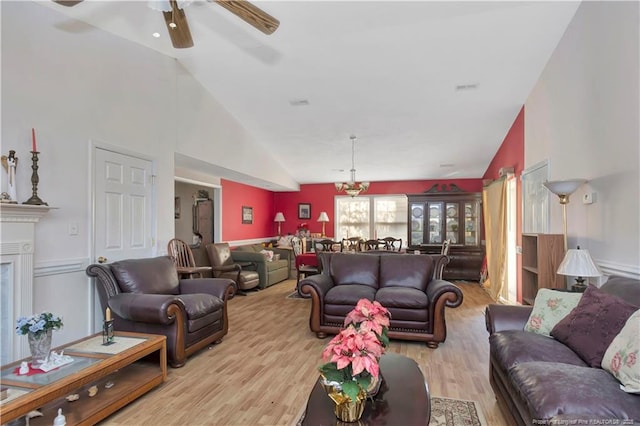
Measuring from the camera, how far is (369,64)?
413 centimetres

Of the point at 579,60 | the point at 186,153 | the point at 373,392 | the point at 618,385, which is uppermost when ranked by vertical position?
the point at 579,60

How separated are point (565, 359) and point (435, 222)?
5.96m

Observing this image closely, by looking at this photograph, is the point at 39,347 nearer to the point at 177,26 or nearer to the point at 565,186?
the point at 177,26

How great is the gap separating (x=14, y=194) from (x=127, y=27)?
1.95 metres


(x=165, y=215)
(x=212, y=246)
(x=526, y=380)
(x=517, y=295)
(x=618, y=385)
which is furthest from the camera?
(x=212, y=246)

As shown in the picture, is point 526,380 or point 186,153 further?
point 186,153

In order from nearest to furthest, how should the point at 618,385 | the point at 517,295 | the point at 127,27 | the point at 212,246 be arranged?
the point at 618,385 → the point at 127,27 → the point at 517,295 → the point at 212,246

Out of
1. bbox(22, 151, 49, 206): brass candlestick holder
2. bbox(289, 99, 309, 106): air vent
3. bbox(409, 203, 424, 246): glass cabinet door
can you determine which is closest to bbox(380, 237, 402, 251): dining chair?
bbox(409, 203, 424, 246): glass cabinet door

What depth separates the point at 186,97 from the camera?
452 cm

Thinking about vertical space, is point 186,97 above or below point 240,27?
below

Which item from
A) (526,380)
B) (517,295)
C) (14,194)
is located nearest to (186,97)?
(14,194)

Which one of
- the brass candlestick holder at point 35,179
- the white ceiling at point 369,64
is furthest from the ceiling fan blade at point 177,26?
the brass candlestick holder at point 35,179

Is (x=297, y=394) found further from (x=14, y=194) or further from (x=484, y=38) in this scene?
(x=484, y=38)

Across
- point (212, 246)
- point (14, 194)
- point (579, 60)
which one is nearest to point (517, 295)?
point (579, 60)
